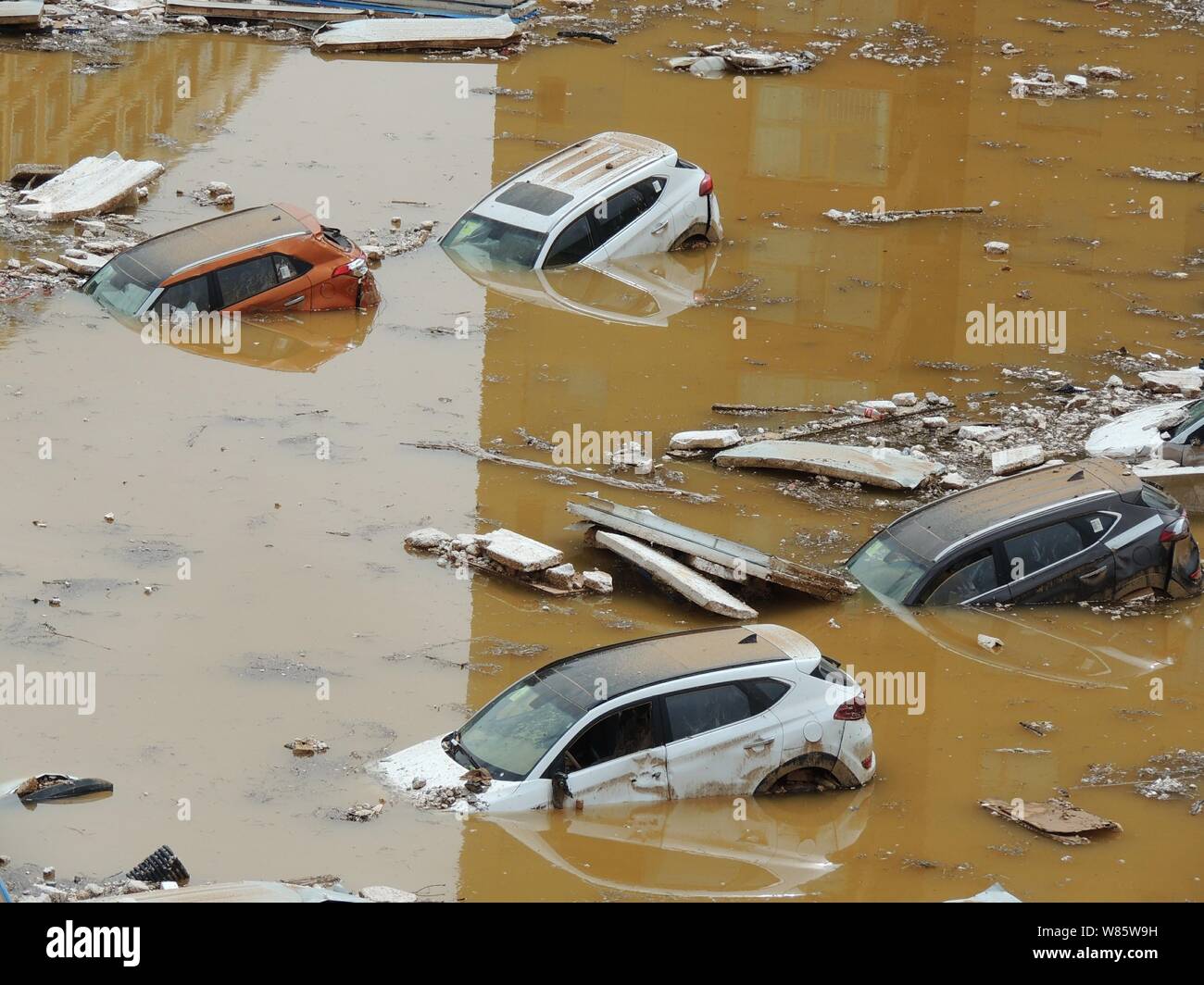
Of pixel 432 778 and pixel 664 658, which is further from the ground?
pixel 664 658

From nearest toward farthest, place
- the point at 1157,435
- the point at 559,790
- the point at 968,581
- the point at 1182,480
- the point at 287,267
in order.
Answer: the point at 559,790, the point at 968,581, the point at 1182,480, the point at 1157,435, the point at 287,267

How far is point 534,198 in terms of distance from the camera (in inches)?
823

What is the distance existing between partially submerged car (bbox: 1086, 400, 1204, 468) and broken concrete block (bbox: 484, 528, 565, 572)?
6113 mm

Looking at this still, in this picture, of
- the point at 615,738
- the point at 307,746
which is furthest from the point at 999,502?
the point at 307,746

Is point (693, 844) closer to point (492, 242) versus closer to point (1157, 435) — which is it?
point (1157, 435)

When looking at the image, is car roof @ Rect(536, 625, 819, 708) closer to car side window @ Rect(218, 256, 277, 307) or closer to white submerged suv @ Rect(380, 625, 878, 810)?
white submerged suv @ Rect(380, 625, 878, 810)

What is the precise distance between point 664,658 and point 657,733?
0.58 metres

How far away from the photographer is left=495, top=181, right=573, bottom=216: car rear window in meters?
20.7

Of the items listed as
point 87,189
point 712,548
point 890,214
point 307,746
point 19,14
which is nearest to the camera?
point 307,746

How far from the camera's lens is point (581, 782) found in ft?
33.5

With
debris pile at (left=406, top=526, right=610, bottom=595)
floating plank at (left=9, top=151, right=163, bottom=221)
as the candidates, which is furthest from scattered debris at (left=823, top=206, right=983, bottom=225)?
debris pile at (left=406, top=526, right=610, bottom=595)
